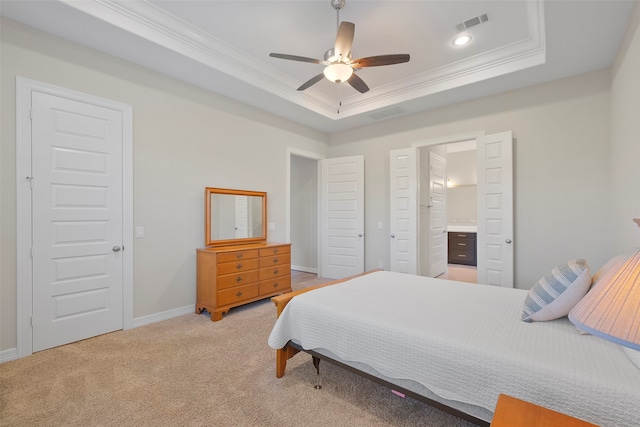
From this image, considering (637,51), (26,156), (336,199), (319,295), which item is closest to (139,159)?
(26,156)

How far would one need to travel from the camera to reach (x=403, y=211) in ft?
15.2

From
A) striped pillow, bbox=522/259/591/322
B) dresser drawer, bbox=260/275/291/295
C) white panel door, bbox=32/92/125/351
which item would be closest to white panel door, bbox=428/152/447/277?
dresser drawer, bbox=260/275/291/295

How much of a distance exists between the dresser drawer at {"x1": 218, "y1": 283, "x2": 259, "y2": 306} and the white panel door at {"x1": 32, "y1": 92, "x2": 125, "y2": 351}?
3.35 feet

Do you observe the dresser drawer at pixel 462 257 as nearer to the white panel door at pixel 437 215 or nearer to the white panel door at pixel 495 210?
the white panel door at pixel 437 215

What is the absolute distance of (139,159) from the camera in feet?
10.4

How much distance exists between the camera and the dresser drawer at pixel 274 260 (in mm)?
3877

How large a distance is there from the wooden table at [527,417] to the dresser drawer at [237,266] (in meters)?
3.00

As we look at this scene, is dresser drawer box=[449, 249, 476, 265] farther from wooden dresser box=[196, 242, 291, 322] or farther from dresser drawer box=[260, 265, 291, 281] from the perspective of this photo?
wooden dresser box=[196, 242, 291, 322]

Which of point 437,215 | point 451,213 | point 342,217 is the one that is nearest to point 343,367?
point 342,217

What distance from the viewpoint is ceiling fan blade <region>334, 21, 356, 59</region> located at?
2.28 m

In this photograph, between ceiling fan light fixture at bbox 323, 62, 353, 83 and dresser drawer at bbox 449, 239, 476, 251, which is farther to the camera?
dresser drawer at bbox 449, 239, 476, 251

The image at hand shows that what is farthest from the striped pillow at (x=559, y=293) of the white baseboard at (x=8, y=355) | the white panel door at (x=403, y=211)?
the white baseboard at (x=8, y=355)

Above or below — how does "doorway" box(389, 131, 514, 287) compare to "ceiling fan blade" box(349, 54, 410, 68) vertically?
below

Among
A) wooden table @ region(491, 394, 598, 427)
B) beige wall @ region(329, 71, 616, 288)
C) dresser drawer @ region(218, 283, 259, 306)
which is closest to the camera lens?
wooden table @ region(491, 394, 598, 427)
